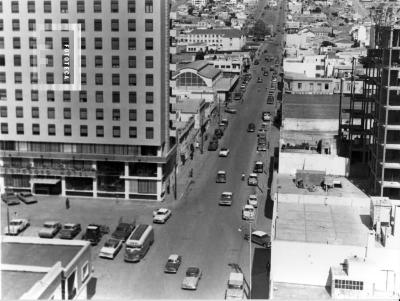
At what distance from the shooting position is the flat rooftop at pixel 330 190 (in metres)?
16.7

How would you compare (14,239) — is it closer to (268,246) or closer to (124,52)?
(268,246)

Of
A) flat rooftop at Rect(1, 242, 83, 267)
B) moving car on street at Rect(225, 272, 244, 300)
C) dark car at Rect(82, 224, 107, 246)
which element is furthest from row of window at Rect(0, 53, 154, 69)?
flat rooftop at Rect(1, 242, 83, 267)

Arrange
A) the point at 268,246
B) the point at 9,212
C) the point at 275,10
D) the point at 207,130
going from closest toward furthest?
the point at 268,246, the point at 9,212, the point at 207,130, the point at 275,10

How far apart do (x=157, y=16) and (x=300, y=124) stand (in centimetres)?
727

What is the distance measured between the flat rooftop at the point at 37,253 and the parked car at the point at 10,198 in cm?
895

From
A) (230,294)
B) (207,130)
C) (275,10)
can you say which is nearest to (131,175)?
(230,294)

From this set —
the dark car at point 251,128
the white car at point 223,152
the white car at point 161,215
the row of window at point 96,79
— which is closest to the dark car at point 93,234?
the white car at point 161,215

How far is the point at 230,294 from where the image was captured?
13.8 meters

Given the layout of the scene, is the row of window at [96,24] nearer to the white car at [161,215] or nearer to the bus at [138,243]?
the white car at [161,215]

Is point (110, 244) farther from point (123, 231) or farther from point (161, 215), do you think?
point (161, 215)

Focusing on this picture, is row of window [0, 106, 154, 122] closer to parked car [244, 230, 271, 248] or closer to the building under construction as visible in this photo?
parked car [244, 230, 271, 248]

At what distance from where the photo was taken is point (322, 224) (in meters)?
14.1

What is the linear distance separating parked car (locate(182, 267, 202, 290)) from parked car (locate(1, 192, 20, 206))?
25.3ft

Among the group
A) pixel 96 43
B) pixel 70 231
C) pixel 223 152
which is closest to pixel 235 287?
pixel 70 231
